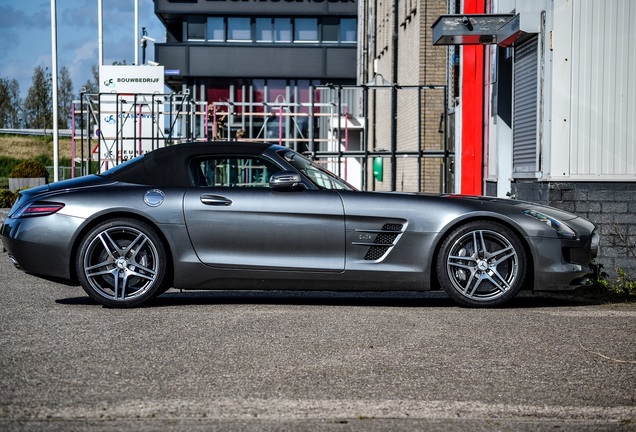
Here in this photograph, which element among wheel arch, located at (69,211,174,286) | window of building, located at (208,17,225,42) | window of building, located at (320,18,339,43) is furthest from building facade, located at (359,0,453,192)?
window of building, located at (320,18,339,43)

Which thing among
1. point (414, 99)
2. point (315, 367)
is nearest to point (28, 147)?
point (414, 99)

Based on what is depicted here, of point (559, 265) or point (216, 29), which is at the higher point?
point (216, 29)

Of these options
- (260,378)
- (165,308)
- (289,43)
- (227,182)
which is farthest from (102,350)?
(289,43)

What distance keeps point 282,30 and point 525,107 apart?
140ft

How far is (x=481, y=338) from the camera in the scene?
22.0ft

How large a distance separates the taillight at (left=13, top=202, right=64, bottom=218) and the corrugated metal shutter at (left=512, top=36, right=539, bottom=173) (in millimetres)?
5427

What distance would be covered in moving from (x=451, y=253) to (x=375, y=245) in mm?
552

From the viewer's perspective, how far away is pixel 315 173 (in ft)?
28.5

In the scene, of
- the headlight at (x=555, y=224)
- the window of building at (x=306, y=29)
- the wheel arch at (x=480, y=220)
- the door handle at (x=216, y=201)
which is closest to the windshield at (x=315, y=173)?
the door handle at (x=216, y=201)

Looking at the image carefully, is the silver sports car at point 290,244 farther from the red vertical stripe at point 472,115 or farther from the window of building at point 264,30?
the window of building at point 264,30

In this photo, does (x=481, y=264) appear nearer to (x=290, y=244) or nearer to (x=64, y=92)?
(x=290, y=244)

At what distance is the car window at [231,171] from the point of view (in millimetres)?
8539

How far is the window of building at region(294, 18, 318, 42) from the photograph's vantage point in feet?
180

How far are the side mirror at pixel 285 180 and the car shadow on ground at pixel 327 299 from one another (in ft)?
3.13
